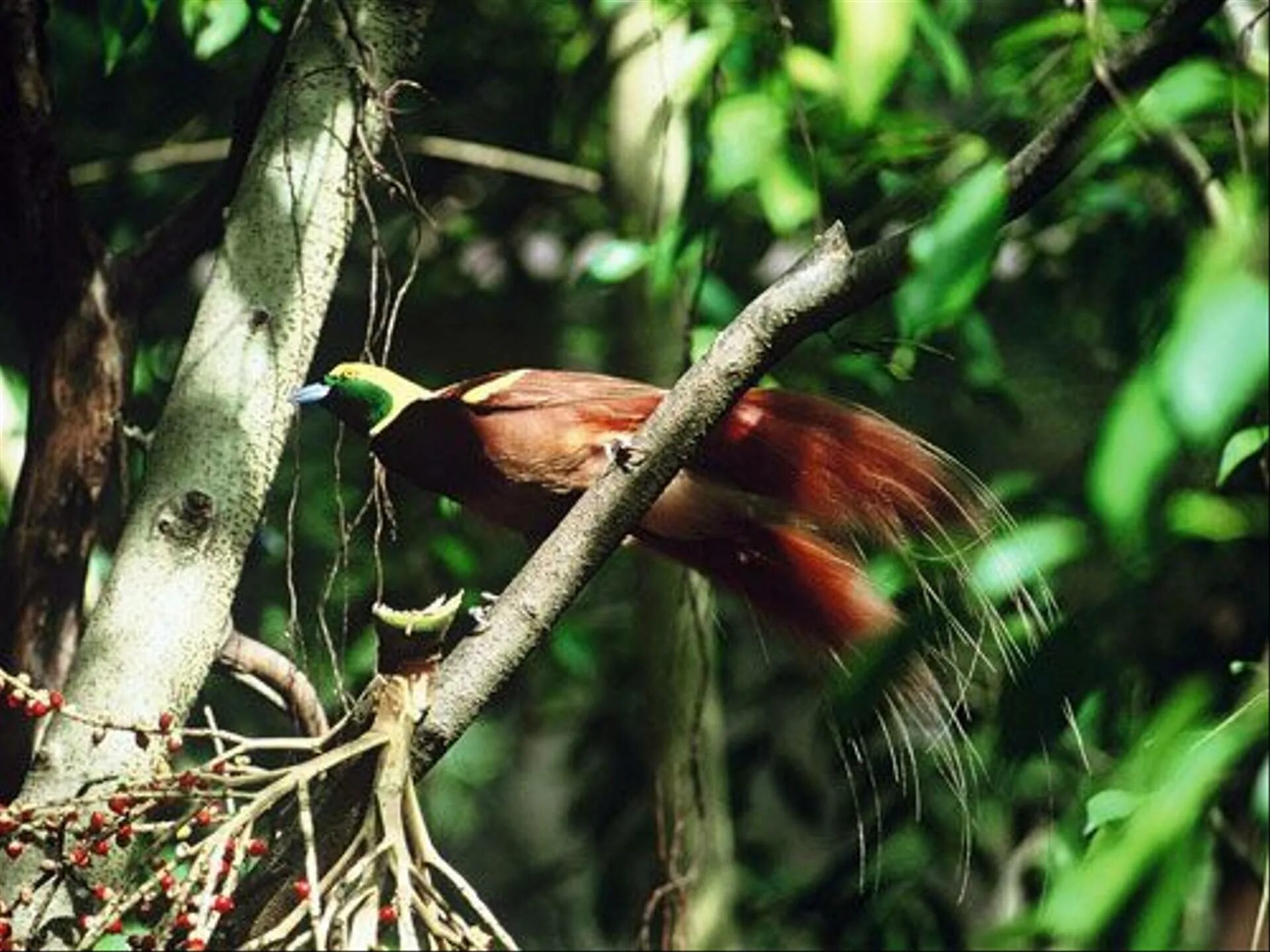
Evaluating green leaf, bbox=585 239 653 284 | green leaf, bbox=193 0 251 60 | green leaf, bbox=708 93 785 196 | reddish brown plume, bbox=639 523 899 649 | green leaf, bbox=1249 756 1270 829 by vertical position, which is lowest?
green leaf, bbox=1249 756 1270 829

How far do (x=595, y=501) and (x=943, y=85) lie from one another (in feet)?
6.48

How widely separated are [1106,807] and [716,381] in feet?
1.24

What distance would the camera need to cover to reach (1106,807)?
56.6 inches

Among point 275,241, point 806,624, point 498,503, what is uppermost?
point 275,241

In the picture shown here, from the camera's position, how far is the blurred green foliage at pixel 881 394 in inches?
38.8

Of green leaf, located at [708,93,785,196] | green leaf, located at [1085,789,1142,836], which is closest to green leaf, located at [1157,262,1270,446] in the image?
green leaf, located at [1085,789,1142,836]

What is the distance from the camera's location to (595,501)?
146cm

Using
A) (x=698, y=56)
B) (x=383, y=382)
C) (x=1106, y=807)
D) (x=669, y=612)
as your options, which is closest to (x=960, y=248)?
(x=1106, y=807)

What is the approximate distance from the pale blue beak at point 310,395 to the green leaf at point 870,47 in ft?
2.13

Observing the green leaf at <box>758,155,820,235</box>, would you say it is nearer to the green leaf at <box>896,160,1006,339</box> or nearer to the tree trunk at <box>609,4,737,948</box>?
the tree trunk at <box>609,4,737,948</box>

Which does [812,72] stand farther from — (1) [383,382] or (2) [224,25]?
(1) [383,382]

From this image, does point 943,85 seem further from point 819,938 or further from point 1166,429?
point 1166,429

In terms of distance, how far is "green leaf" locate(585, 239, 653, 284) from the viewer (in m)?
2.29

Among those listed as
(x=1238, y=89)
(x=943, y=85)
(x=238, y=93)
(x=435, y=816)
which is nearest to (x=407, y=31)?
(x=1238, y=89)
